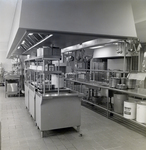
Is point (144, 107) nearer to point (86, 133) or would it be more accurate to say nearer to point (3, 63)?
point (86, 133)

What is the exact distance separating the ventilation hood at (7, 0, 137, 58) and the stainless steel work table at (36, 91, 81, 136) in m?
1.25

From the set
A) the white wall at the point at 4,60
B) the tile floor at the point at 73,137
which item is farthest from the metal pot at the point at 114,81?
the white wall at the point at 4,60

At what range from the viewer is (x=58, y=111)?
3205mm

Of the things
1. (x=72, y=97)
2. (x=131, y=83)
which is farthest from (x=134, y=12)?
(x=72, y=97)

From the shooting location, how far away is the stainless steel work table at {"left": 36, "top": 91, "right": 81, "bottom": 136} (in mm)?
3107

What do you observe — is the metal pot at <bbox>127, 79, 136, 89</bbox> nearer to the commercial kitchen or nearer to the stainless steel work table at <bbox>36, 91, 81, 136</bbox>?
the commercial kitchen

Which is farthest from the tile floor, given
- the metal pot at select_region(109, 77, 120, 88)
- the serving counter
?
the metal pot at select_region(109, 77, 120, 88)

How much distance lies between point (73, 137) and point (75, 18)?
220 centimetres

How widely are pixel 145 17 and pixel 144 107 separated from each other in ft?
7.35

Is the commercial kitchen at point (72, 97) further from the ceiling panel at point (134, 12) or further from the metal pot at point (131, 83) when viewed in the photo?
the ceiling panel at point (134, 12)

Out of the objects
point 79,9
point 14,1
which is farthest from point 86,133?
point 14,1

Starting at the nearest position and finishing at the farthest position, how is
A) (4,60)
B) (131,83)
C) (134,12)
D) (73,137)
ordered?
(73,137) < (134,12) < (131,83) < (4,60)

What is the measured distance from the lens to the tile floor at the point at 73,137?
9.06 ft

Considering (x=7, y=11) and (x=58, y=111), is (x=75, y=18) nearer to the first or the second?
(x=58, y=111)
